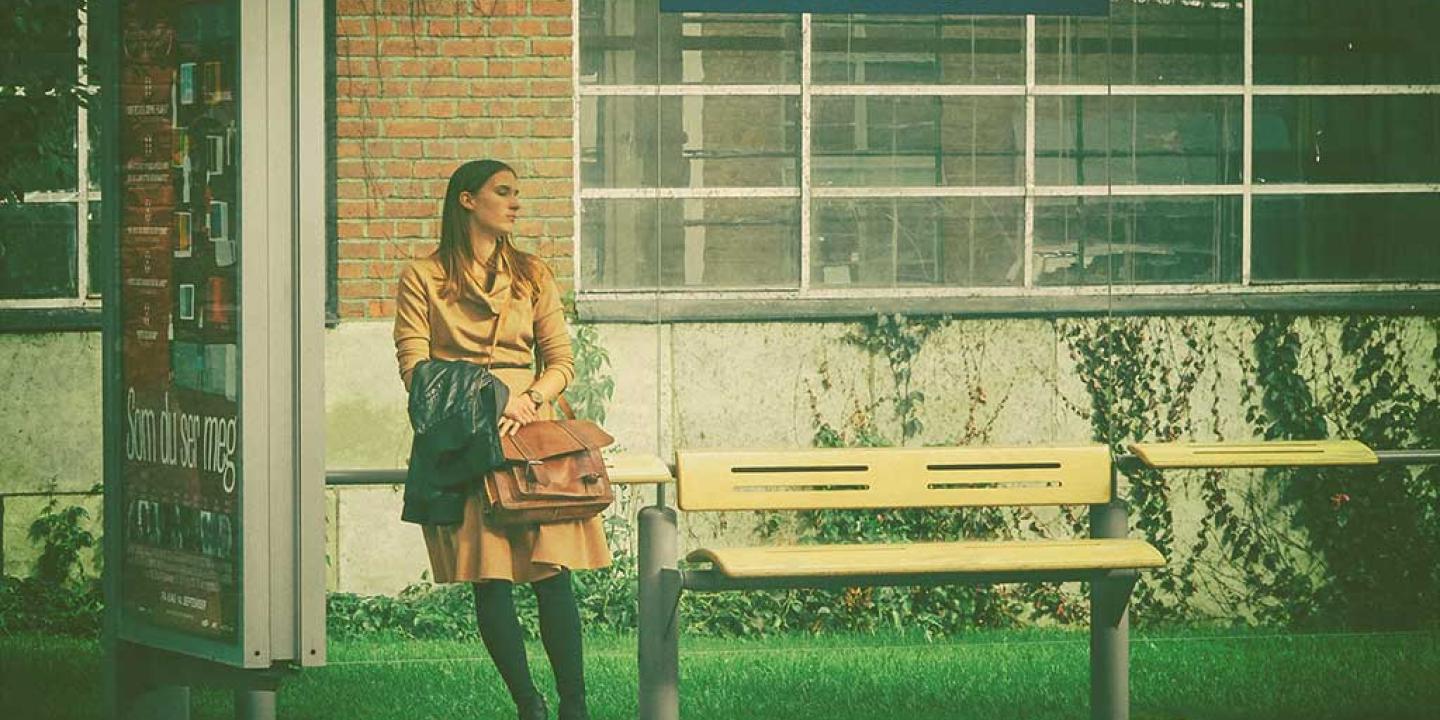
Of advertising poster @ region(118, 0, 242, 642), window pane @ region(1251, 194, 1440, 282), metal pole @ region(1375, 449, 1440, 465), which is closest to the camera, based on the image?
advertising poster @ region(118, 0, 242, 642)

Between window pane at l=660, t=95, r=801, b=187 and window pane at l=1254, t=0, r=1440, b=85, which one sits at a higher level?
window pane at l=1254, t=0, r=1440, b=85

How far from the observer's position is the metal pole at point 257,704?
23.0ft

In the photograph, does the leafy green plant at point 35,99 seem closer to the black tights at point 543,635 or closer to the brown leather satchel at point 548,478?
the brown leather satchel at point 548,478

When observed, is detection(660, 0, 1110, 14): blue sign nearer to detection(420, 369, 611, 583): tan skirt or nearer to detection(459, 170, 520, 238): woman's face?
detection(459, 170, 520, 238): woman's face

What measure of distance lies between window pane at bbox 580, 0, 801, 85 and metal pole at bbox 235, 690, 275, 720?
2.47 m

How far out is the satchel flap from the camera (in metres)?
7.04

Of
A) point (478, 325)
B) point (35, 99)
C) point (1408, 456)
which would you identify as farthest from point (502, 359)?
point (1408, 456)

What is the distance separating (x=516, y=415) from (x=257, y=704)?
3.57 feet

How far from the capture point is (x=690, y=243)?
8.45m

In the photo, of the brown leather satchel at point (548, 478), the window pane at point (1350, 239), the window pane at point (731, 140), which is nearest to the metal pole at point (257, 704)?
the brown leather satchel at point (548, 478)

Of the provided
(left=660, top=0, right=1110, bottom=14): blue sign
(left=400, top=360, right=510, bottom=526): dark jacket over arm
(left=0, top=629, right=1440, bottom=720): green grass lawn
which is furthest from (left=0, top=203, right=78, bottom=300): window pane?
(left=400, top=360, right=510, bottom=526): dark jacket over arm

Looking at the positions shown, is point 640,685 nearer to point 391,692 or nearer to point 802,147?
point 391,692

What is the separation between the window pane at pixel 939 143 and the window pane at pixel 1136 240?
22cm

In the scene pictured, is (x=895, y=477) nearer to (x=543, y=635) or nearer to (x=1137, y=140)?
(x=543, y=635)
